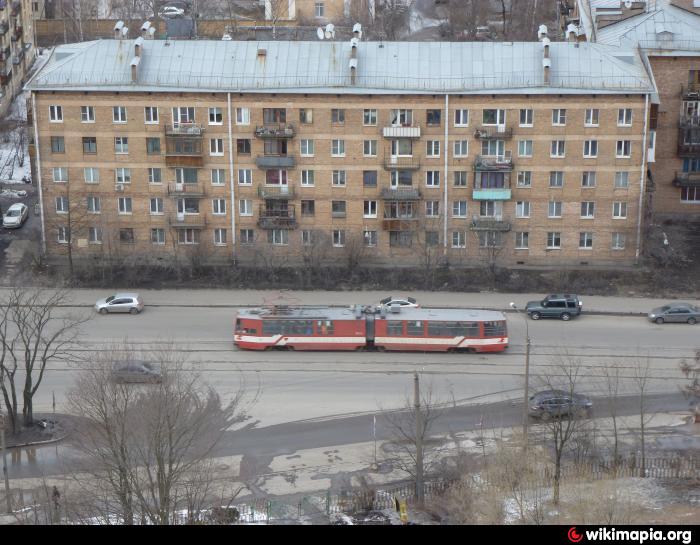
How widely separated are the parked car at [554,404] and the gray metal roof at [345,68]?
1867 cm

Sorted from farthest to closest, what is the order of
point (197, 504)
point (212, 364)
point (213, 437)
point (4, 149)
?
point (4, 149)
point (212, 364)
point (213, 437)
point (197, 504)

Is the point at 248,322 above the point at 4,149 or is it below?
below

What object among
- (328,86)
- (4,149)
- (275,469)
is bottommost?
(275,469)

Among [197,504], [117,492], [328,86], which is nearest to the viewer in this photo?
[117,492]

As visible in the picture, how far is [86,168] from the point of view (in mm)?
52469

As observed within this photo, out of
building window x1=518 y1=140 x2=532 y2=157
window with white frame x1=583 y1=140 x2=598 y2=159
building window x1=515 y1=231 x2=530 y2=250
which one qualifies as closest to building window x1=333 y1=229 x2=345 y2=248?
building window x1=515 y1=231 x2=530 y2=250

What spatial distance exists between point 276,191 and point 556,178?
534 inches

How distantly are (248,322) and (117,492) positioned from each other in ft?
57.4

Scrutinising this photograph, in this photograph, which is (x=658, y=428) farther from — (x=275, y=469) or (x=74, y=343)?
(x=74, y=343)

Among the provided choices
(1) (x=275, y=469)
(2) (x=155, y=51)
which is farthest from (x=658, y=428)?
(2) (x=155, y=51)

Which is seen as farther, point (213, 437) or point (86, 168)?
point (86, 168)

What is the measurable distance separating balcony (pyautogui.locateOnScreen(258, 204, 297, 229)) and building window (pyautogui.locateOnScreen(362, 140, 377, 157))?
453cm

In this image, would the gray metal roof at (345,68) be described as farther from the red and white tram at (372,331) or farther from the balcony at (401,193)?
the red and white tram at (372,331)
